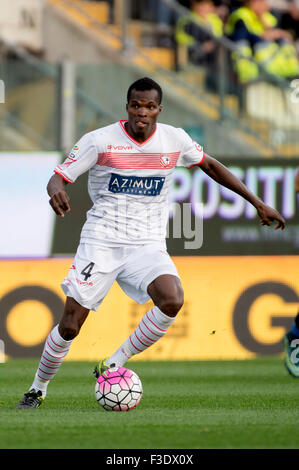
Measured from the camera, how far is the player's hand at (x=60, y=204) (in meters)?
6.83

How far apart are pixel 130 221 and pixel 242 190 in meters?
0.85

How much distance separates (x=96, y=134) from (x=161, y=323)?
1416 mm

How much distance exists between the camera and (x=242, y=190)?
25.4ft

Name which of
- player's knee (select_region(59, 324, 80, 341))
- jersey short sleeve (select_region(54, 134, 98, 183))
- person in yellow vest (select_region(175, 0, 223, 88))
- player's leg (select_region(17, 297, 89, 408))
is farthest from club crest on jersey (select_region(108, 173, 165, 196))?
person in yellow vest (select_region(175, 0, 223, 88))

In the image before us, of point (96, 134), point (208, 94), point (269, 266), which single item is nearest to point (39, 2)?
point (208, 94)

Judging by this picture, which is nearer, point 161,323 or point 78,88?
point 161,323

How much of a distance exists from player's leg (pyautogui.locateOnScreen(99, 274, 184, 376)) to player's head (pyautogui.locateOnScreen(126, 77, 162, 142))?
108 cm

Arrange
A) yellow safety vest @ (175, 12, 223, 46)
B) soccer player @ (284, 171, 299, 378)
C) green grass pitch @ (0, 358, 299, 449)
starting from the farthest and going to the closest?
yellow safety vest @ (175, 12, 223, 46)
soccer player @ (284, 171, 299, 378)
green grass pitch @ (0, 358, 299, 449)

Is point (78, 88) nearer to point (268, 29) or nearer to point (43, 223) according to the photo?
point (43, 223)

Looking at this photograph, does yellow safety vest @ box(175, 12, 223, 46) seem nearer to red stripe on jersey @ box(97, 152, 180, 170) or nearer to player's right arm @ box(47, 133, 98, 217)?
red stripe on jersey @ box(97, 152, 180, 170)

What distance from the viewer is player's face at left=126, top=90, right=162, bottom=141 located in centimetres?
737

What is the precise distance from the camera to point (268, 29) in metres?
16.0

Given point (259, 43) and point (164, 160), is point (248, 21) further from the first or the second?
point (164, 160)

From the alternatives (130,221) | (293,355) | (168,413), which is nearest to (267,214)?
(130,221)
